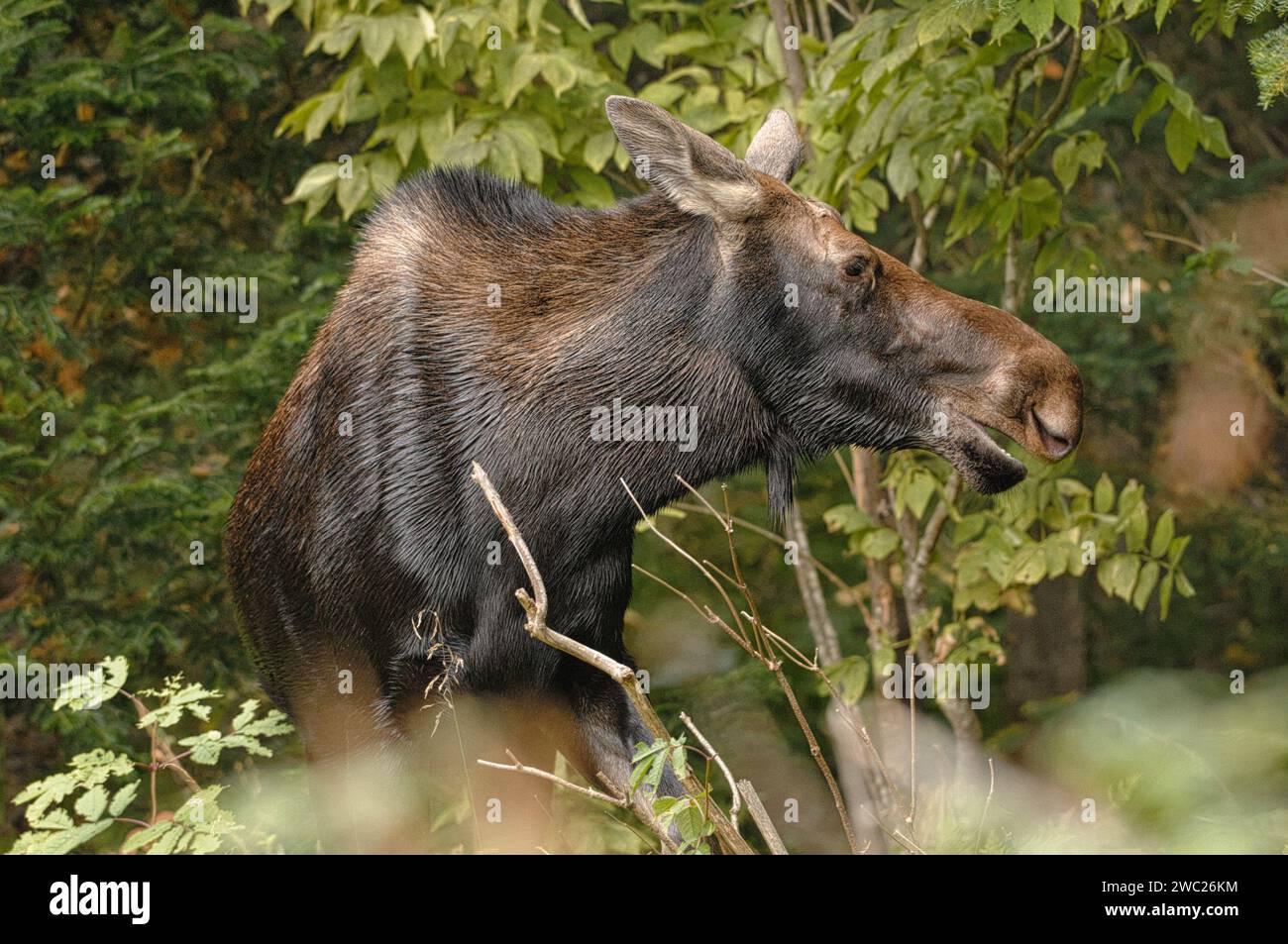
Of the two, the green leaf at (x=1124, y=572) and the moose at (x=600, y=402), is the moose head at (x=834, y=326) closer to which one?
the moose at (x=600, y=402)

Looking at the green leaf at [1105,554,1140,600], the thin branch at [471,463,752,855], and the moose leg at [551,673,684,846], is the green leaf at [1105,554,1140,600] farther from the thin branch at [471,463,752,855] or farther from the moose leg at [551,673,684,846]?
the thin branch at [471,463,752,855]

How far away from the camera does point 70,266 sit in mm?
6945

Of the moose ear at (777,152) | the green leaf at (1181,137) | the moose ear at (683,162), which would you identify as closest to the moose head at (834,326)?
the moose ear at (683,162)

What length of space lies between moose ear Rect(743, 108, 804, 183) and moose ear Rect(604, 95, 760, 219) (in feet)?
1.48

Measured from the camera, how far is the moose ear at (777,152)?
4.47 meters

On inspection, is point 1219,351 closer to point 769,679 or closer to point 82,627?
point 769,679

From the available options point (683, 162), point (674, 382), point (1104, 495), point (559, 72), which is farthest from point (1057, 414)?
point (559, 72)

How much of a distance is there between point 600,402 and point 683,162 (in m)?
0.63

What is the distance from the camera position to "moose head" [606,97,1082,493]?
12.8ft

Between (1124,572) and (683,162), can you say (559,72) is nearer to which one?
(683,162)

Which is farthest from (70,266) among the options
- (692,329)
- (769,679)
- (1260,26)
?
(1260,26)

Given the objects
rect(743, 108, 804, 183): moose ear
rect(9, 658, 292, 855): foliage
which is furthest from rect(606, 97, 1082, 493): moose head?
rect(9, 658, 292, 855): foliage

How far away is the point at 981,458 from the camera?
3.95m

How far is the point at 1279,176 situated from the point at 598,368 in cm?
517
